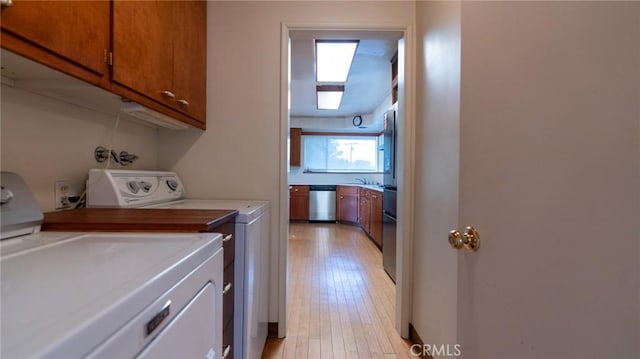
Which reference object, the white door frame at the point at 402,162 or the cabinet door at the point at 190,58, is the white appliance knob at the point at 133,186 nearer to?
the cabinet door at the point at 190,58

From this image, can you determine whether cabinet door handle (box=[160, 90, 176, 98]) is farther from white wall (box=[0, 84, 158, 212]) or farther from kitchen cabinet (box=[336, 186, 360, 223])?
kitchen cabinet (box=[336, 186, 360, 223])

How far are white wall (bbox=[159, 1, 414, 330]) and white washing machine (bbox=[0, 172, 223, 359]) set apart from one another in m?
1.01

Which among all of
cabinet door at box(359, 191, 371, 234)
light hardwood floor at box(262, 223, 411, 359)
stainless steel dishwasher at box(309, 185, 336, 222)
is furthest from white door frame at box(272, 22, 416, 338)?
stainless steel dishwasher at box(309, 185, 336, 222)

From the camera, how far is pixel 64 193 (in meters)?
1.24

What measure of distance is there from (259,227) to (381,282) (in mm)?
1749

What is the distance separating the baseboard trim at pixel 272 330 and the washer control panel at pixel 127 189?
1.01 meters

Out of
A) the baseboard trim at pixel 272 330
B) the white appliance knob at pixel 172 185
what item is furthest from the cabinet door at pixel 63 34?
the baseboard trim at pixel 272 330

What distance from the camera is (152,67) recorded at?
1.30m

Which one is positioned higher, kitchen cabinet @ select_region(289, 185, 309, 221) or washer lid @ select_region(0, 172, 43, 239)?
washer lid @ select_region(0, 172, 43, 239)

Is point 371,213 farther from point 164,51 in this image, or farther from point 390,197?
point 164,51

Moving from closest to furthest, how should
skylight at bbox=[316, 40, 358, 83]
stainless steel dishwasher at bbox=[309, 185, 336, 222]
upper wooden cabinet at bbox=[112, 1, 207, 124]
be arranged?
upper wooden cabinet at bbox=[112, 1, 207, 124], skylight at bbox=[316, 40, 358, 83], stainless steel dishwasher at bbox=[309, 185, 336, 222]

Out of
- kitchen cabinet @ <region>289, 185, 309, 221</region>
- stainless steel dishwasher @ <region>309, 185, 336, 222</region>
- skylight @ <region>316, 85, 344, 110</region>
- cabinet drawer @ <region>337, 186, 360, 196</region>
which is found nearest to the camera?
skylight @ <region>316, 85, 344, 110</region>

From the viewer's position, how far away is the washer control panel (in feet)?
4.32

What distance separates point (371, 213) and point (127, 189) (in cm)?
361
